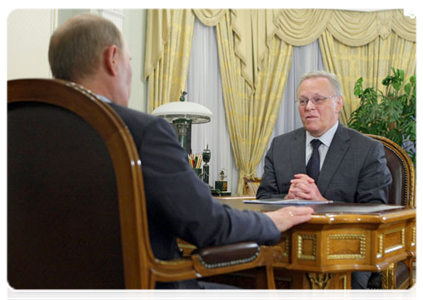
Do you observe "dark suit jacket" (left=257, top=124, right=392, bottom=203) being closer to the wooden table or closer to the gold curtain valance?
the wooden table

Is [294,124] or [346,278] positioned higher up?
[294,124]

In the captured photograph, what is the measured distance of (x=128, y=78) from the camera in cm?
157

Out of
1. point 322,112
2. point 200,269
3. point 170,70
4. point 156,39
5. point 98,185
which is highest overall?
point 156,39

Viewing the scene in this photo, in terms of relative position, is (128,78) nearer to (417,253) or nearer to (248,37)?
(417,253)

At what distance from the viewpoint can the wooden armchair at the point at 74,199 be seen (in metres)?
1.21

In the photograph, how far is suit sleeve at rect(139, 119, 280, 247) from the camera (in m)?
1.32

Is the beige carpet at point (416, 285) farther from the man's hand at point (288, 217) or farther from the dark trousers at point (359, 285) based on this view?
the man's hand at point (288, 217)

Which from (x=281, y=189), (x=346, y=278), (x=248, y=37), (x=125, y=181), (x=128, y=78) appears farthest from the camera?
(x=248, y=37)

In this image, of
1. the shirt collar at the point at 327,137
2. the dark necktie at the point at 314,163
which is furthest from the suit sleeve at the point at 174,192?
the shirt collar at the point at 327,137

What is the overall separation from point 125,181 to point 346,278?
114 centimetres

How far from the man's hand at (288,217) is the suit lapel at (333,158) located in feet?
4.23

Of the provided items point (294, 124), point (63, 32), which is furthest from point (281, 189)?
point (294, 124)

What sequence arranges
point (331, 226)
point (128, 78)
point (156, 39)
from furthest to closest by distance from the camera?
point (156, 39), point (331, 226), point (128, 78)

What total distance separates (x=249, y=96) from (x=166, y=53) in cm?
144
